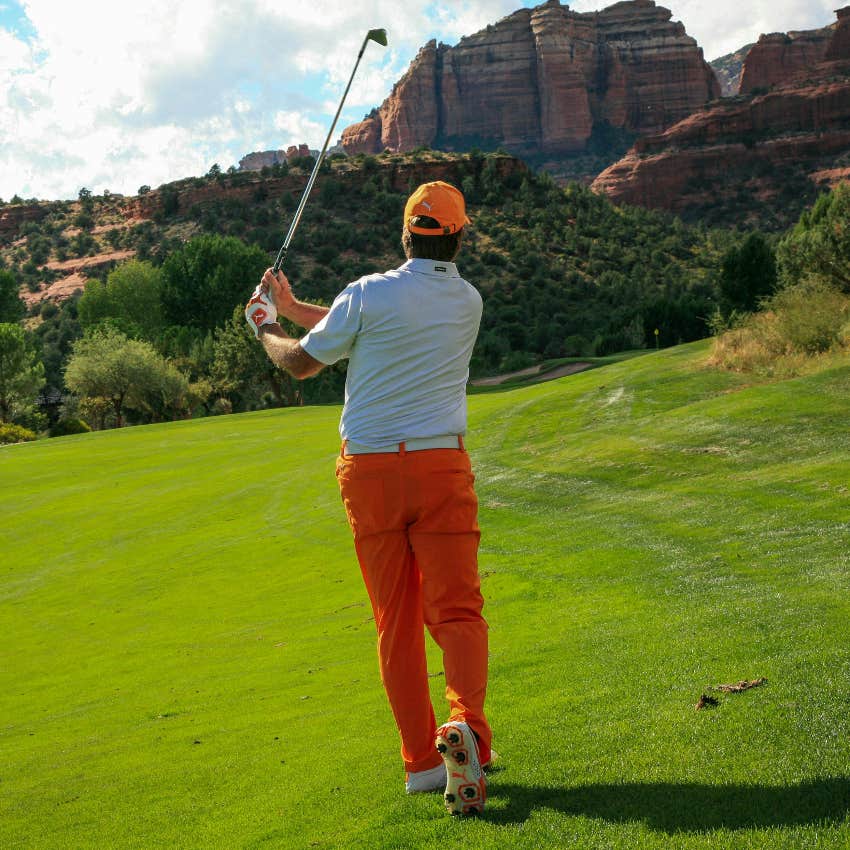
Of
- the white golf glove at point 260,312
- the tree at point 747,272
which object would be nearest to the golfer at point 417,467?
the white golf glove at point 260,312

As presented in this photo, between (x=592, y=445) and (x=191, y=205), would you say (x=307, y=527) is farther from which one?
(x=191, y=205)

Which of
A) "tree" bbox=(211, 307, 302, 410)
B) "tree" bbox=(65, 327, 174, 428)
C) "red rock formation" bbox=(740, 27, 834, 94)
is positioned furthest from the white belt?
"red rock formation" bbox=(740, 27, 834, 94)

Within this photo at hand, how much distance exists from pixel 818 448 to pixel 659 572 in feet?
21.6

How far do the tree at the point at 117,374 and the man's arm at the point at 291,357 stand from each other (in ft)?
183

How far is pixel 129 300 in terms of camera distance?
264 feet

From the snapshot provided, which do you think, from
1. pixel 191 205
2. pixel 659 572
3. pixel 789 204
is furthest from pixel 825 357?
pixel 789 204

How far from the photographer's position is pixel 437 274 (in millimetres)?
4465

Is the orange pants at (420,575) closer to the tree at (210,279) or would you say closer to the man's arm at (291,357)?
the man's arm at (291,357)

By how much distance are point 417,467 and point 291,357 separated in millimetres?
847

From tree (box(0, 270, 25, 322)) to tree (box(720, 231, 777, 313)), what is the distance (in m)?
57.4

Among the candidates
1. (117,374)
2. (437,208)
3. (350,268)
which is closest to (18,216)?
(350,268)

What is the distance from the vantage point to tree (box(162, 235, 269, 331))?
76.9 m

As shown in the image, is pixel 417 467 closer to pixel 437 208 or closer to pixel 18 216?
pixel 437 208

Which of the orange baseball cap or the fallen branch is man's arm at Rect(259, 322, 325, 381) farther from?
the fallen branch
